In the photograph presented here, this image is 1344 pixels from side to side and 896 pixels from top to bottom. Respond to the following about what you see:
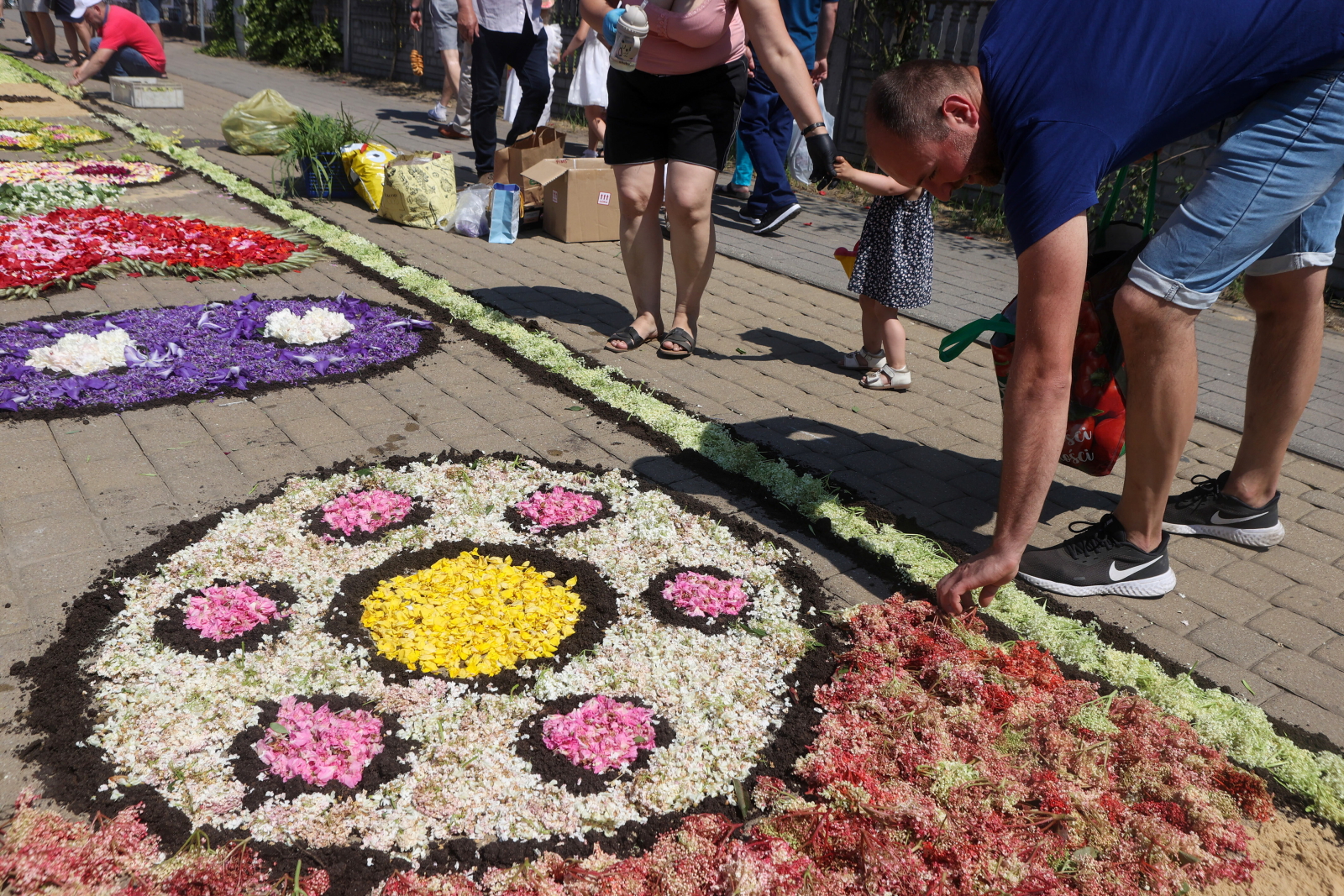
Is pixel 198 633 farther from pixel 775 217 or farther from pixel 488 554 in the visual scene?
pixel 775 217

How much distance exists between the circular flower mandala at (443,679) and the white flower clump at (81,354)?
1551 mm

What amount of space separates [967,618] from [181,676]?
6.67ft

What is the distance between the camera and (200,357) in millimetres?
→ 4352

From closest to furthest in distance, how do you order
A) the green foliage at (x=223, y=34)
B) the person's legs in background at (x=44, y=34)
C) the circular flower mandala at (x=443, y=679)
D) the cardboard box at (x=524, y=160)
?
the circular flower mandala at (x=443, y=679) → the cardboard box at (x=524, y=160) → the person's legs in background at (x=44, y=34) → the green foliage at (x=223, y=34)

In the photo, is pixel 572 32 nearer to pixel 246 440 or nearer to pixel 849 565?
pixel 246 440

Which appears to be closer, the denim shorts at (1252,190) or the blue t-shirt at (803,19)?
the denim shorts at (1252,190)

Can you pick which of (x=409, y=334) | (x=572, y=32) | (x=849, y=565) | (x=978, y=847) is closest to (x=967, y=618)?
(x=849, y=565)

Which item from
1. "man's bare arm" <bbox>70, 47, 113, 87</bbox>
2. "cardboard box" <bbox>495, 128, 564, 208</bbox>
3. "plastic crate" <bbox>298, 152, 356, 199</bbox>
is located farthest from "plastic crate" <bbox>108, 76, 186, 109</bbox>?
"cardboard box" <bbox>495, 128, 564, 208</bbox>

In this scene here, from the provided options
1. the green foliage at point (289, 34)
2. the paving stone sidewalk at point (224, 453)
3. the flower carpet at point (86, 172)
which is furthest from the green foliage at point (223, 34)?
the paving stone sidewalk at point (224, 453)

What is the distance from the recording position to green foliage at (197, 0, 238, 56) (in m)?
21.7

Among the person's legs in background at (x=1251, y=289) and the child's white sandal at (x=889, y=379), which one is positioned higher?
the person's legs in background at (x=1251, y=289)

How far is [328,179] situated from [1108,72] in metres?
6.62

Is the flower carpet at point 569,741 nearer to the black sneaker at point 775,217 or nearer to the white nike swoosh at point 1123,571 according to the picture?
the white nike swoosh at point 1123,571

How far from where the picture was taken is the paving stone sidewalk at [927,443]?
2.76m
